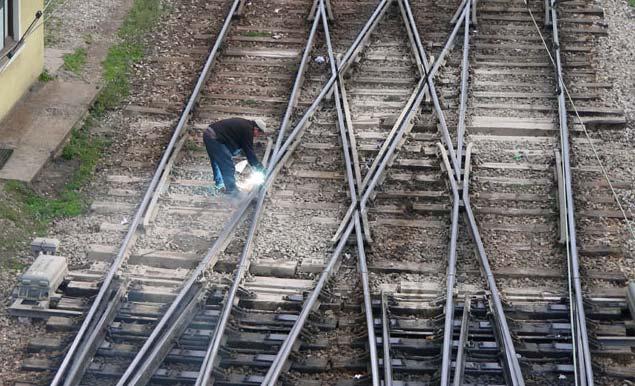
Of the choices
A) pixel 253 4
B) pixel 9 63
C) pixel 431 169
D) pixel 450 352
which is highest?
pixel 253 4

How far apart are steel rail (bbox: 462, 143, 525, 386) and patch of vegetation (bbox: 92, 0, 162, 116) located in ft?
18.4

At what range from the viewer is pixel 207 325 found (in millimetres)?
12523

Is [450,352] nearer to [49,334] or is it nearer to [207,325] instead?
[207,325]

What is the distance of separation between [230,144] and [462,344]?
14.1 ft

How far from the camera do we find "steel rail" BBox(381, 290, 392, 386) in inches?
458

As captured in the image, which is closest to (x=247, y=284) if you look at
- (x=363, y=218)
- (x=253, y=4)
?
(x=363, y=218)

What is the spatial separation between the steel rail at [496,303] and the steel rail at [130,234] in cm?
382

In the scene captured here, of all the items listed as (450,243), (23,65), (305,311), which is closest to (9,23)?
(23,65)

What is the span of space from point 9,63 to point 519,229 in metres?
7.35

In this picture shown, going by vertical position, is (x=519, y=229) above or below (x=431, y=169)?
below

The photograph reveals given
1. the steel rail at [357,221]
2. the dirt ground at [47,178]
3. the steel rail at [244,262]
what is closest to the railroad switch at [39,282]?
the dirt ground at [47,178]

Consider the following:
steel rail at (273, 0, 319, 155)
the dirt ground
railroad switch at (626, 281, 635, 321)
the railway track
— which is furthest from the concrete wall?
railroad switch at (626, 281, 635, 321)

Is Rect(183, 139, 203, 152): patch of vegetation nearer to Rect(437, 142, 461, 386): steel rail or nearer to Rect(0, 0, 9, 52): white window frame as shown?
Rect(0, 0, 9, 52): white window frame

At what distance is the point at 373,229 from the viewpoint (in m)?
14.6
